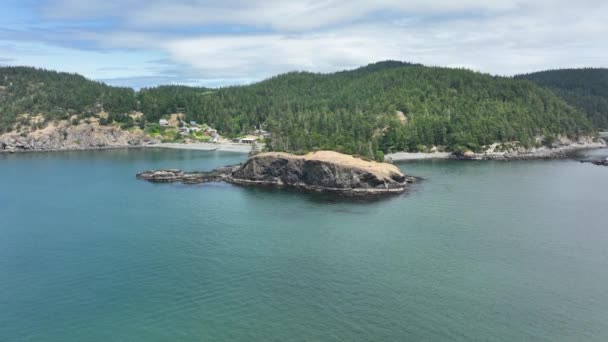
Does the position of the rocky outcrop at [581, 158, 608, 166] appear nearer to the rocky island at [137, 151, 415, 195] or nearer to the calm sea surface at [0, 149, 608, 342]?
the calm sea surface at [0, 149, 608, 342]

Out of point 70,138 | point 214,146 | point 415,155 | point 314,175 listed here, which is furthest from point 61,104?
point 314,175

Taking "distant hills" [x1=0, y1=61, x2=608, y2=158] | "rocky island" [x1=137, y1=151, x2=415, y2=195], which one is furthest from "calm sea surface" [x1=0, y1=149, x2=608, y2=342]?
"distant hills" [x1=0, y1=61, x2=608, y2=158]

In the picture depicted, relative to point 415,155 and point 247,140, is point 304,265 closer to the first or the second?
point 415,155

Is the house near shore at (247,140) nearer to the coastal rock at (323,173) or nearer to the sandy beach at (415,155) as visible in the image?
the sandy beach at (415,155)

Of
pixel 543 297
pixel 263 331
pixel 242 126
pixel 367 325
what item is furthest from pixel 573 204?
pixel 242 126

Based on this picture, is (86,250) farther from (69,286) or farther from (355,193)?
(355,193)
